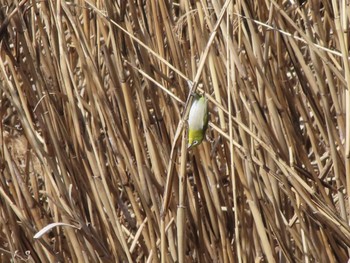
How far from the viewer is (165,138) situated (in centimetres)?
98

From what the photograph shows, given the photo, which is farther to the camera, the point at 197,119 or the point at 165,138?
the point at 165,138

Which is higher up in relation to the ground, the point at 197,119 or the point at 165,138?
the point at 197,119

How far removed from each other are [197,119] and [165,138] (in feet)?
1.09

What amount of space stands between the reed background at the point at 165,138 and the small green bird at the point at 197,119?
177mm

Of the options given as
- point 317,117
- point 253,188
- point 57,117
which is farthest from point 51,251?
point 317,117

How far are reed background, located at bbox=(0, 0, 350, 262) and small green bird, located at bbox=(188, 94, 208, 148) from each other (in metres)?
0.18

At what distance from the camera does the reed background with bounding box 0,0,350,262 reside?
888 millimetres

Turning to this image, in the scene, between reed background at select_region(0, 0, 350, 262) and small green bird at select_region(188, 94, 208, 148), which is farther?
reed background at select_region(0, 0, 350, 262)

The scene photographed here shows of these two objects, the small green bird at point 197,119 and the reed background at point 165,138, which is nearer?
the small green bird at point 197,119

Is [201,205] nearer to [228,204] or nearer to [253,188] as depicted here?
[228,204]

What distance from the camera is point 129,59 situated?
96 centimetres

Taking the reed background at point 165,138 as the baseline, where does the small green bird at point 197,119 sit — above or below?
above

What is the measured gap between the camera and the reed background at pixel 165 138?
0.89 m

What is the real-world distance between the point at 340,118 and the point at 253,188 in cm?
15
